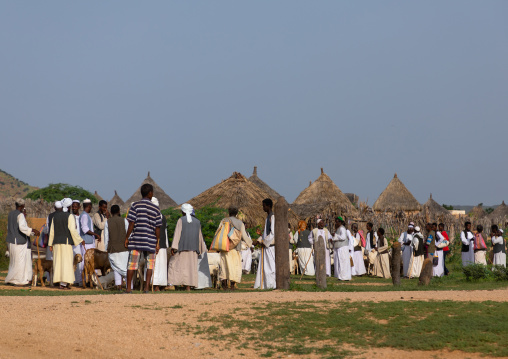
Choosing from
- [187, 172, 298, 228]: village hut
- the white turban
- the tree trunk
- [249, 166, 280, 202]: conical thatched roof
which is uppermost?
[249, 166, 280, 202]: conical thatched roof

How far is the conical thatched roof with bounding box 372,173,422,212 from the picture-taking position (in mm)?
47719

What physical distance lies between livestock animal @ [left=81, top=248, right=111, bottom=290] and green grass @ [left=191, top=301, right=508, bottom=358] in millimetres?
5760

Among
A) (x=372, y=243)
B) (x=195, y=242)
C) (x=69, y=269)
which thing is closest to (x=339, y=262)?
(x=372, y=243)

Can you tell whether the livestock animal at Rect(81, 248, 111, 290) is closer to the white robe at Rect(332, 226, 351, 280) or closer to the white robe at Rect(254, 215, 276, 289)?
the white robe at Rect(254, 215, 276, 289)

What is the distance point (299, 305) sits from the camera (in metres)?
10.1

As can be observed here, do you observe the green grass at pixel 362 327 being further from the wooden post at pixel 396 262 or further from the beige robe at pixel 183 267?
the wooden post at pixel 396 262

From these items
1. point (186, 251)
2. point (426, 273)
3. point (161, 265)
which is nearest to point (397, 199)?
point (426, 273)

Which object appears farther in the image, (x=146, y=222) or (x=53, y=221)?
(x=53, y=221)

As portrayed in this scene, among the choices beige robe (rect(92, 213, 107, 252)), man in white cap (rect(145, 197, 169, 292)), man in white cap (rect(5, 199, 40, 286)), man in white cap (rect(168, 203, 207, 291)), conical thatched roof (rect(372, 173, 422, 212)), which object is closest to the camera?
man in white cap (rect(168, 203, 207, 291))

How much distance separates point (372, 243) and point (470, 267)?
522cm

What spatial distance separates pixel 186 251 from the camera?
13.9 meters

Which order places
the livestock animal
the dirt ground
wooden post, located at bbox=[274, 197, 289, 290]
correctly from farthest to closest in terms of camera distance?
1. the livestock animal
2. wooden post, located at bbox=[274, 197, 289, 290]
3. the dirt ground

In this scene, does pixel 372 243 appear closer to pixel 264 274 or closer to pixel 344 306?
pixel 264 274

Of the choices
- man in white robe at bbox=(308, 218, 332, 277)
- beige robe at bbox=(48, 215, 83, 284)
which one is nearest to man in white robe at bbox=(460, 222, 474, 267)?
man in white robe at bbox=(308, 218, 332, 277)
